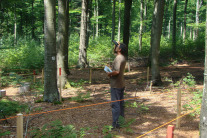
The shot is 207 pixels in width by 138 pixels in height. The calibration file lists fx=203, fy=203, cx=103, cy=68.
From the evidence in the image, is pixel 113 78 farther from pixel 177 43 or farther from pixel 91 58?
pixel 177 43

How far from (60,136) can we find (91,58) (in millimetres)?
16895

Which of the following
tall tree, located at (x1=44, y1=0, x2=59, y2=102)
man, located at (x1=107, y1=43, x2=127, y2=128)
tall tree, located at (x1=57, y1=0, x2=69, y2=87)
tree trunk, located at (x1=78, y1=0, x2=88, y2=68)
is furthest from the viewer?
tree trunk, located at (x1=78, y1=0, x2=88, y2=68)

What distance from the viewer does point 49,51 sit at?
745cm

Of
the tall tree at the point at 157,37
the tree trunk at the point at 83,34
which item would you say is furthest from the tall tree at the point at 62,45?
the tree trunk at the point at 83,34

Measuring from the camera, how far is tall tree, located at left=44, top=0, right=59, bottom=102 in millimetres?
7328

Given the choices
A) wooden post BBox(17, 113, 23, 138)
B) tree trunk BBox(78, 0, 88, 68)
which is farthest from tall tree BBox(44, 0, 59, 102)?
tree trunk BBox(78, 0, 88, 68)

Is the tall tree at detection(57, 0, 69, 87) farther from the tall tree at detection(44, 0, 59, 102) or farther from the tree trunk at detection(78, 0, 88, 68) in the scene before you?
the tree trunk at detection(78, 0, 88, 68)

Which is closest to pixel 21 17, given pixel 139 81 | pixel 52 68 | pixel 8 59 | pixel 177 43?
pixel 8 59

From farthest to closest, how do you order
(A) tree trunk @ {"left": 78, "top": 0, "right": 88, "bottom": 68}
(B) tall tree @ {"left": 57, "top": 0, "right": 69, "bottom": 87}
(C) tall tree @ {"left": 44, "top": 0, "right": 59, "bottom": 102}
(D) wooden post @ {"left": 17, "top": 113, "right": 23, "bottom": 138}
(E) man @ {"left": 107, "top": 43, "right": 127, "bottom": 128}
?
1. (A) tree trunk @ {"left": 78, "top": 0, "right": 88, "bottom": 68}
2. (B) tall tree @ {"left": 57, "top": 0, "right": 69, "bottom": 87}
3. (C) tall tree @ {"left": 44, "top": 0, "right": 59, "bottom": 102}
4. (E) man @ {"left": 107, "top": 43, "right": 127, "bottom": 128}
5. (D) wooden post @ {"left": 17, "top": 113, "right": 23, "bottom": 138}

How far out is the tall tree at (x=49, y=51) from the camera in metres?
7.33

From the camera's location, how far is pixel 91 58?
2078 cm

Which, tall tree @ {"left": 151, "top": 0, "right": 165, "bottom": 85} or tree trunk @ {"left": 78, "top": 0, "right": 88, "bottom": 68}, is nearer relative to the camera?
tall tree @ {"left": 151, "top": 0, "right": 165, "bottom": 85}

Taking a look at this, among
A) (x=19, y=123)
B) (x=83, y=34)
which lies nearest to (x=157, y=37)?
(x=83, y=34)

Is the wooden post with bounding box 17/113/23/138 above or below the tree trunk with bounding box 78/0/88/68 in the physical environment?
below
